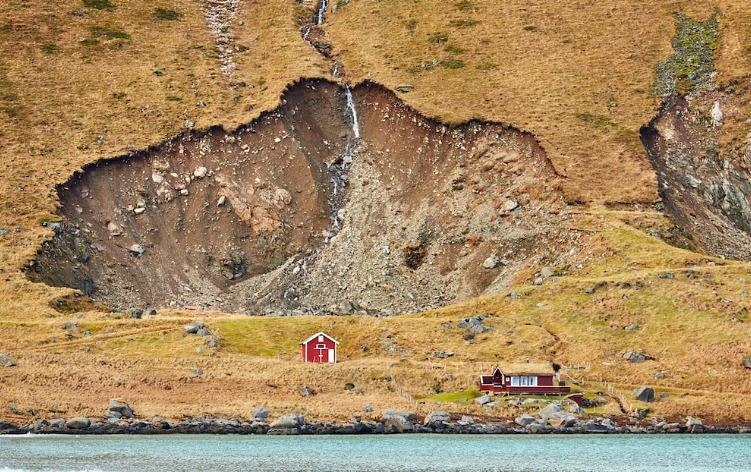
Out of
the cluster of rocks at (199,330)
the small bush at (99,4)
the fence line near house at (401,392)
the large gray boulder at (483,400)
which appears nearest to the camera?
the large gray boulder at (483,400)

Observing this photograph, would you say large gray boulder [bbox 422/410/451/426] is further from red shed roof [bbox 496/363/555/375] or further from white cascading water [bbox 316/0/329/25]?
white cascading water [bbox 316/0/329/25]

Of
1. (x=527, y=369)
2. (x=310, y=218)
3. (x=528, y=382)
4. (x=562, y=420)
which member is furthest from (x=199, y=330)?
(x=562, y=420)

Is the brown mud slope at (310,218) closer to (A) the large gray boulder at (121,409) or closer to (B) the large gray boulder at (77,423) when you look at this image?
(A) the large gray boulder at (121,409)

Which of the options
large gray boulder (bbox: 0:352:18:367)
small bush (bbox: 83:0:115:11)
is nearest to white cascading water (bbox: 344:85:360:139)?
small bush (bbox: 83:0:115:11)

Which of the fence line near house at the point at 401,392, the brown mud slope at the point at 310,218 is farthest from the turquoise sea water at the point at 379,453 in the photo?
the brown mud slope at the point at 310,218

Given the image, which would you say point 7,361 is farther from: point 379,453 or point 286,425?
point 379,453

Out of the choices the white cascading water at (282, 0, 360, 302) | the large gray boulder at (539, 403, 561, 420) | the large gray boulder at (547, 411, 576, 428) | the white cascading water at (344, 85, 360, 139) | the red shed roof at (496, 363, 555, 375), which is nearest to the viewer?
the large gray boulder at (547, 411, 576, 428)

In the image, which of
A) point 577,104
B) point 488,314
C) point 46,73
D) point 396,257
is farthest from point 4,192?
point 577,104
